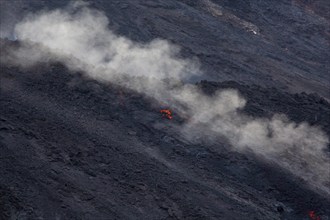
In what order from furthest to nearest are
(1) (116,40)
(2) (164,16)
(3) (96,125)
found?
1. (2) (164,16)
2. (1) (116,40)
3. (3) (96,125)

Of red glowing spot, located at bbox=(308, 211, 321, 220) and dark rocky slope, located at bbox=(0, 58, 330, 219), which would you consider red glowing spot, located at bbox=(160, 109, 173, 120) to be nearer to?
dark rocky slope, located at bbox=(0, 58, 330, 219)

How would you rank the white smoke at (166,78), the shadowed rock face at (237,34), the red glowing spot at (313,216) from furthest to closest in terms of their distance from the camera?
the shadowed rock face at (237,34)
the white smoke at (166,78)
the red glowing spot at (313,216)

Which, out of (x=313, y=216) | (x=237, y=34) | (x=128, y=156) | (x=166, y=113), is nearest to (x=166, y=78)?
(x=166, y=113)

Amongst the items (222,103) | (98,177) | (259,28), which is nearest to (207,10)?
(259,28)

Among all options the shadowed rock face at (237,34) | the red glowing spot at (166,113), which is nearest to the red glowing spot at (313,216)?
the red glowing spot at (166,113)

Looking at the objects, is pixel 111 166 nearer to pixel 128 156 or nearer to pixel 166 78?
pixel 128 156

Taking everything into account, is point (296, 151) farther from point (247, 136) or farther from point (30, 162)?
point (30, 162)

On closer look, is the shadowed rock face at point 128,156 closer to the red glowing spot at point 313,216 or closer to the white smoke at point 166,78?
the red glowing spot at point 313,216
